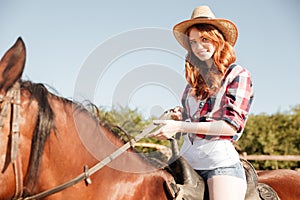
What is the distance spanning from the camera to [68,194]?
8.21 ft

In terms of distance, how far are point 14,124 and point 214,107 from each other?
141 centimetres

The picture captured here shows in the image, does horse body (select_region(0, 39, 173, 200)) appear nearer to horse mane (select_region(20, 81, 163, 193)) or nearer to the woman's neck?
horse mane (select_region(20, 81, 163, 193))

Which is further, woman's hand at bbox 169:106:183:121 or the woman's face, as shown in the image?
woman's hand at bbox 169:106:183:121

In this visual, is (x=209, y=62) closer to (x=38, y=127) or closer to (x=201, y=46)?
(x=201, y=46)

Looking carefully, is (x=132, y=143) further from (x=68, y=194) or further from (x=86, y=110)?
(x=68, y=194)

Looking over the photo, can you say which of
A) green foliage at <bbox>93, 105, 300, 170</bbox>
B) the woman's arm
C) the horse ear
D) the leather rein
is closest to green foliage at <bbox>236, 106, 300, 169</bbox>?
green foliage at <bbox>93, 105, 300, 170</bbox>

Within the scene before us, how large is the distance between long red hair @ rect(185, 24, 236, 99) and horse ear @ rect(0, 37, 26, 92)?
1.38 metres

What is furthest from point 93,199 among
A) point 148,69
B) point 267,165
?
point 267,165

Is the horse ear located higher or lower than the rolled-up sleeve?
higher

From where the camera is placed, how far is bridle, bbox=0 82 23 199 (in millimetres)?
2221

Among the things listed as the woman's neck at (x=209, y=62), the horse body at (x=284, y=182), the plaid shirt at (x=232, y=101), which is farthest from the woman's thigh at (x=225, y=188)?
the horse body at (x=284, y=182)

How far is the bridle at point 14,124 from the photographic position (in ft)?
7.29

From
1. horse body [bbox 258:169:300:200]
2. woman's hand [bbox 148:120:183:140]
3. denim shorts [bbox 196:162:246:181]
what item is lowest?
horse body [bbox 258:169:300:200]

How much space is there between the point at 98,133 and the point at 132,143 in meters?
0.26
